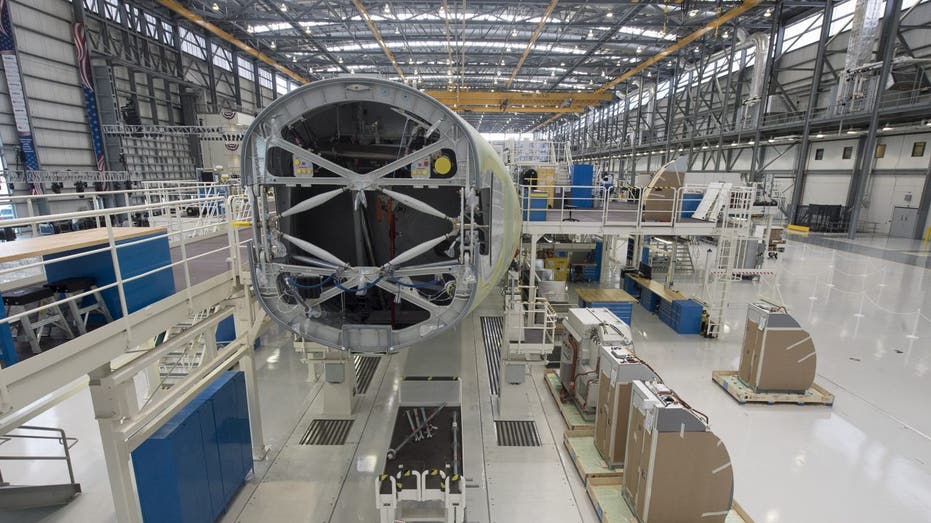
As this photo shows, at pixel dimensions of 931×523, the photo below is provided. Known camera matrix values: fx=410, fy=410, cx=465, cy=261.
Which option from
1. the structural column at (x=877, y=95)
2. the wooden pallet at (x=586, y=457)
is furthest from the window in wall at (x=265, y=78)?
the structural column at (x=877, y=95)

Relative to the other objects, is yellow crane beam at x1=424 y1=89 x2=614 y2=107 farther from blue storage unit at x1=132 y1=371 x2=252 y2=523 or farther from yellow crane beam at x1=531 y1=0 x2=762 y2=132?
blue storage unit at x1=132 y1=371 x2=252 y2=523

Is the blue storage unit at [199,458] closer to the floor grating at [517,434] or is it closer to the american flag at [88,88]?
the floor grating at [517,434]

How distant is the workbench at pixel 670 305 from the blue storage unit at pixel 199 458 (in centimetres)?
1299

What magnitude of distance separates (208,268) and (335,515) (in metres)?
4.77

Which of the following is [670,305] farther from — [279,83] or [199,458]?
[279,83]

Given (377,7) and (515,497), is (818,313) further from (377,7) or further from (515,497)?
(377,7)

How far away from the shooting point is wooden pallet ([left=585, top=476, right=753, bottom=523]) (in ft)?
20.7

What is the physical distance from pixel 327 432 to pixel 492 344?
6.23 m

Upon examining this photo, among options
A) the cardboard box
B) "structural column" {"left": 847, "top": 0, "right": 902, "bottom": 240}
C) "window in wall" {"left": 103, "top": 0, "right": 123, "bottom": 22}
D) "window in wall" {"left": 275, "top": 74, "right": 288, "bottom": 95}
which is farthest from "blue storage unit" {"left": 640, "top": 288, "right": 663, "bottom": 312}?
"window in wall" {"left": 275, "top": 74, "right": 288, "bottom": 95}

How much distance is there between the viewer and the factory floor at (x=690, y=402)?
6.82 metres

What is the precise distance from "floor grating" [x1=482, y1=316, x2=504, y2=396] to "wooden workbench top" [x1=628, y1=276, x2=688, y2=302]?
Answer: 596 centimetres

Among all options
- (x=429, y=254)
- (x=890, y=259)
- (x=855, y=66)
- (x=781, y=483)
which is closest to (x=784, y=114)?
(x=855, y=66)

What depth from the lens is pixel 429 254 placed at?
685 centimetres

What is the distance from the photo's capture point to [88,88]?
23.1 metres
